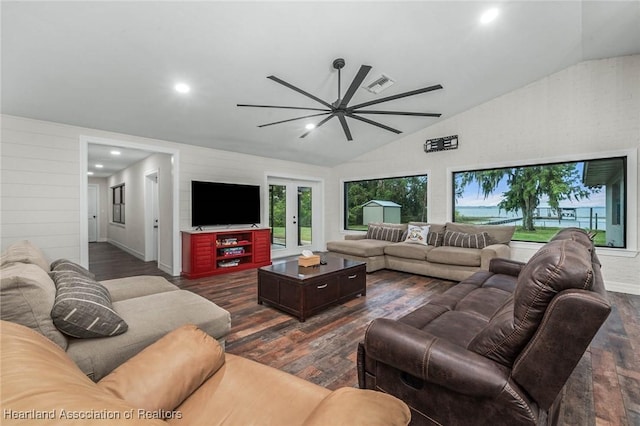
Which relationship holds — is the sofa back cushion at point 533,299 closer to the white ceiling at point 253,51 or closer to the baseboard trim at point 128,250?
the white ceiling at point 253,51

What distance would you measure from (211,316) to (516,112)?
5542mm

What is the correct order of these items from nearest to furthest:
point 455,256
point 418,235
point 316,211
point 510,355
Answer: point 510,355
point 455,256
point 418,235
point 316,211

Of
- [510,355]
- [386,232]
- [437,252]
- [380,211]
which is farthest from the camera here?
[380,211]

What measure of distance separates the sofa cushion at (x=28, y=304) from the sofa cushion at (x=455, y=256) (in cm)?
446

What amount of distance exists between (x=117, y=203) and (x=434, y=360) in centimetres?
995

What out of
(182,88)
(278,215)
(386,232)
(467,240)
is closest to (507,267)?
(467,240)

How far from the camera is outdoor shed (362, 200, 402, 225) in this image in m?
6.49

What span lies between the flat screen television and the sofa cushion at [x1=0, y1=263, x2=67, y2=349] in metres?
3.64

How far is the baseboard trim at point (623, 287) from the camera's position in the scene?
3.78 m

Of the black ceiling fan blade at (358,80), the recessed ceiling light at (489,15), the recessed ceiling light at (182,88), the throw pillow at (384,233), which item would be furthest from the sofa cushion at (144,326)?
the throw pillow at (384,233)

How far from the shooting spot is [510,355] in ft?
3.79

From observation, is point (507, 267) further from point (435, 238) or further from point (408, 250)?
point (435, 238)

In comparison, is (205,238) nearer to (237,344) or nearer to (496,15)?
(237,344)

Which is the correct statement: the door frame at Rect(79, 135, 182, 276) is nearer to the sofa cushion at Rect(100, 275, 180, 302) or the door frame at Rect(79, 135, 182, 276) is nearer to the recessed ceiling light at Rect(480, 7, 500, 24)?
the sofa cushion at Rect(100, 275, 180, 302)
